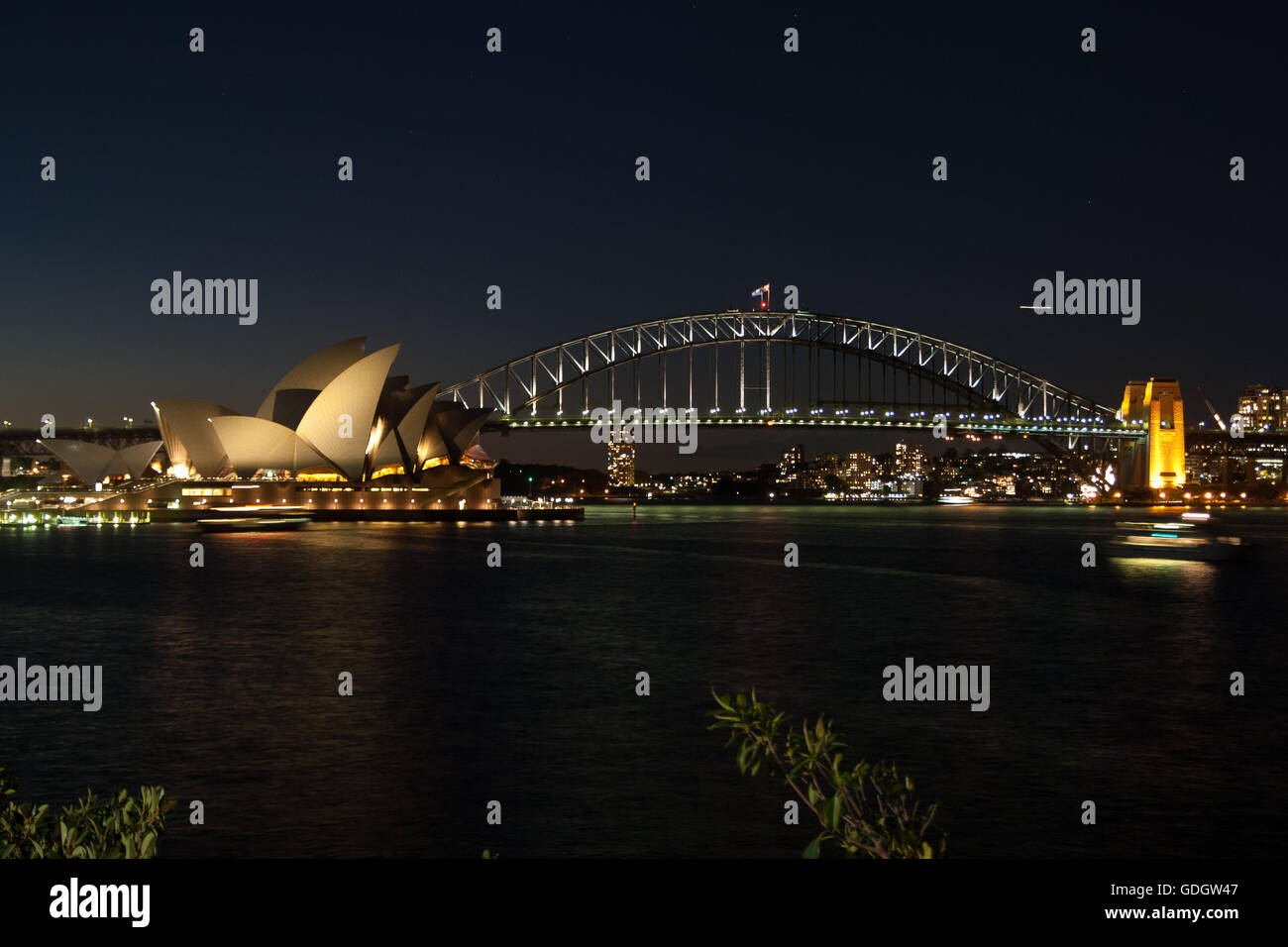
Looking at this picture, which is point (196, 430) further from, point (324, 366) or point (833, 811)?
point (833, 811)

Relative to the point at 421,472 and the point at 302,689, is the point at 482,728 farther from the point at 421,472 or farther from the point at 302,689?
the point at 421,472

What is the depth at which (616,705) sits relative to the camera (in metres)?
16.4

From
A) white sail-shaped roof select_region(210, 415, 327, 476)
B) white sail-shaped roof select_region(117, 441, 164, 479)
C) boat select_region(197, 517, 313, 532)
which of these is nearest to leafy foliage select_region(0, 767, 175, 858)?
boat select_region(197, 517, 313, 532)

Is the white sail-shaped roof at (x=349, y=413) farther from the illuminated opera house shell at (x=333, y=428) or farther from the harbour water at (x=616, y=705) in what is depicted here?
the harbour water at (x=616, y=705)

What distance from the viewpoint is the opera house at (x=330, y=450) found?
7525 cm

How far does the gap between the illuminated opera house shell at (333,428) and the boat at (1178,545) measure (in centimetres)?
4167

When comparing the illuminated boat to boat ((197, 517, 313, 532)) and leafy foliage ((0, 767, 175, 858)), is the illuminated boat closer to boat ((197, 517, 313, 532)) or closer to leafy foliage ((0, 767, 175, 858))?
boat ((197, 517, 313, 532))

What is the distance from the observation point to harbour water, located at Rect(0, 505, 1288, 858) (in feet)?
34.4

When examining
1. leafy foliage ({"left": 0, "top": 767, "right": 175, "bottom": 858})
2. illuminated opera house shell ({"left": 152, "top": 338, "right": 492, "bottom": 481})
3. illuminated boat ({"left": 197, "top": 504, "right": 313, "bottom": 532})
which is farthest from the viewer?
illuminated opera house shell ({"left": 152, "top": 338, "right": 492, "bottom": 481})

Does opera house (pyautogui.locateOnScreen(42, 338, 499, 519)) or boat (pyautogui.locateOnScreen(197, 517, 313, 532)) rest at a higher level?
opera house (pyautogui.locateOnScreen(42, 338, 499, 519))

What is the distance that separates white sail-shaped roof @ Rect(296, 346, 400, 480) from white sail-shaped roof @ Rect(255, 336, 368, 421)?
162 cm

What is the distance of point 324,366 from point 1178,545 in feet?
165

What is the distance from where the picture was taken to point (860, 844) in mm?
4488

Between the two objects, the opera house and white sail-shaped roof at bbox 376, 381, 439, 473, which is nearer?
the opera house
